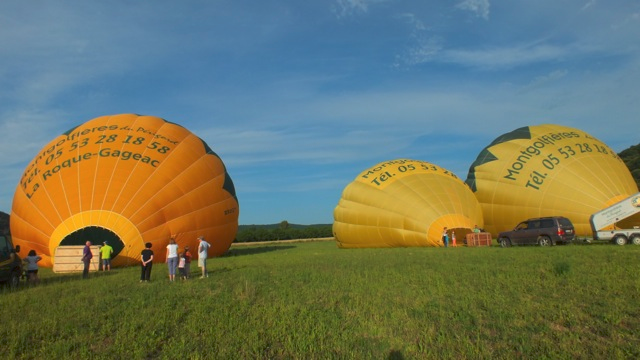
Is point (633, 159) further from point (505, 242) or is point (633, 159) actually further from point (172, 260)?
point (172, 260)

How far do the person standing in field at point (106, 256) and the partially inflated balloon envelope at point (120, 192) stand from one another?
1.58ft

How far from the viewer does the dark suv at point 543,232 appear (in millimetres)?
16266

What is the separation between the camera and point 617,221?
15680 millimetres

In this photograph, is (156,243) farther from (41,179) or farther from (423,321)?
(423,321)

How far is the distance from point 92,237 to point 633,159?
5715cm

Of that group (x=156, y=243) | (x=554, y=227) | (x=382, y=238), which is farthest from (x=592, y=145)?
(x=156, y=243)

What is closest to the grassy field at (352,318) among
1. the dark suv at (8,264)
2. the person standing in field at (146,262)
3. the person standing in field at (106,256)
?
the person standing in field at (146,262)

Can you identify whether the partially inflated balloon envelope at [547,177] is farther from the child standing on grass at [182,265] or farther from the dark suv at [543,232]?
the child standing on grass at [182,265]

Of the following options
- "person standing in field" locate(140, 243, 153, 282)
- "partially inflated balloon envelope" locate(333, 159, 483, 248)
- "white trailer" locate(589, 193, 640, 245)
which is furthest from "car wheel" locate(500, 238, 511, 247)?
"person standing in field" locate(140, 243, 153, 282)

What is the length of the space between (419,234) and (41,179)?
14718mm

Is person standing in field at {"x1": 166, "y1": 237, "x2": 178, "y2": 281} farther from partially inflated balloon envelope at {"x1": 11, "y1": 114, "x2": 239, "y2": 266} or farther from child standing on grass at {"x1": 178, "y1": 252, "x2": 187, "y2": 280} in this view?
partially inflated balloon envelope at {"x1": 11, "y1": 114, "x2": 239, "y2": 266}

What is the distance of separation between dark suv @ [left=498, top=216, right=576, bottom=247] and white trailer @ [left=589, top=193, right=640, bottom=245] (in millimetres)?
844

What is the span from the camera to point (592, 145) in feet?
62.5

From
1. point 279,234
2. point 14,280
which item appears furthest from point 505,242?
point 279,234
